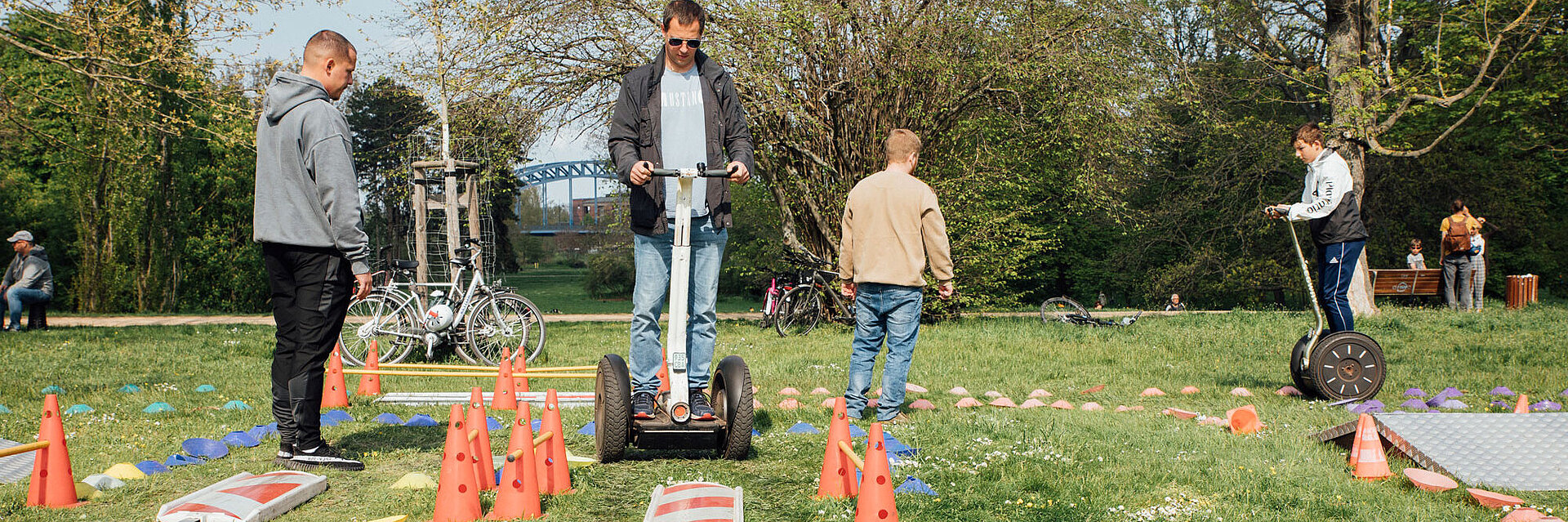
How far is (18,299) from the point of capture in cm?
1233

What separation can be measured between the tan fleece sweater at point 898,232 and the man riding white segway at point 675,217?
1.10 m

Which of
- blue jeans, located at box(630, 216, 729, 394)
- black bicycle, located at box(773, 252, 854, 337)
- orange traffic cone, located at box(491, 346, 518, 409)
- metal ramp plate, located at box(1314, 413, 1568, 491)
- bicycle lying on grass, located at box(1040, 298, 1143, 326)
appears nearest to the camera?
metal ramp plate, located at box(1314, 413, 1568, 491)

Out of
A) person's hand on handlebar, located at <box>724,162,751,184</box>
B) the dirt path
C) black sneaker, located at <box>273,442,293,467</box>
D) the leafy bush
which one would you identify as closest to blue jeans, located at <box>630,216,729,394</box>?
person's hand on handlebar, located at <box>724,162,751,184</box>

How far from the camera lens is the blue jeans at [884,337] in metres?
4.97

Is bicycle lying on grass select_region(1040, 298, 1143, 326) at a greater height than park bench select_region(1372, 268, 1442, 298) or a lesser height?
lesser

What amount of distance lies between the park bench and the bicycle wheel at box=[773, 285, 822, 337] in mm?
10277

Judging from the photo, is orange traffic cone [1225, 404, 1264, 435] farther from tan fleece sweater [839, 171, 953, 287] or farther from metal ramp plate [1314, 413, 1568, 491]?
tan fleece sweater [839, 171, 953, 287]

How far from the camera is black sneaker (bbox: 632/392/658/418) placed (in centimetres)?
388

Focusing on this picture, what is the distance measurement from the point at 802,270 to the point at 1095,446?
878 cm

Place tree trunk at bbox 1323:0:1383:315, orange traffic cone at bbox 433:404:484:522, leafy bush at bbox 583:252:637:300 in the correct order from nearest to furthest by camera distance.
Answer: orange traffic cone at bbox 433:404:484:522, tree trunk at bbox 1323:0:1383:315, leafy bush at bbox 583:252:637:300

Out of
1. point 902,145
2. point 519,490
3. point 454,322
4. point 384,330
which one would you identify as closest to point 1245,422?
point 902,145

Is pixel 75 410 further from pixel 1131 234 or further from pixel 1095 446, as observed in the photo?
pixel 1131 234

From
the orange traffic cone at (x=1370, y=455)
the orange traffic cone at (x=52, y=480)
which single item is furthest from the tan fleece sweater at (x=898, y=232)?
the orange traffic cone at (x=52, y=480)

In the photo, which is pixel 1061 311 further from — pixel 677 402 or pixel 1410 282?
pixel 677 402
